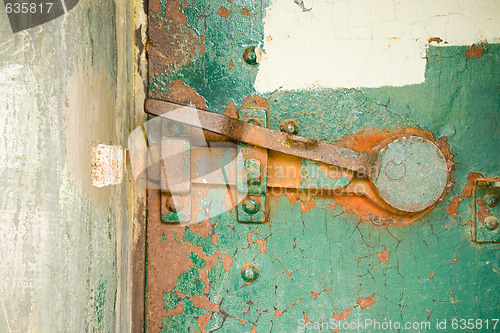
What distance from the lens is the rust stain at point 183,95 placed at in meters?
1.05

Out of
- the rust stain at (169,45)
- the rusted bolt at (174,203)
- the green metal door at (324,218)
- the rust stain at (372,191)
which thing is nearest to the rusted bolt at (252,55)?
the green metal door at (324,218)

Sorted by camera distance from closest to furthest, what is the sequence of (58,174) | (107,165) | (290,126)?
(58,174) → (107,165) → (290,126)

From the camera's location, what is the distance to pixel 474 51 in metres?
1.05

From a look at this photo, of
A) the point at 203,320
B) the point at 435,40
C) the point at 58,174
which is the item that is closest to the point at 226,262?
the point at 203,320

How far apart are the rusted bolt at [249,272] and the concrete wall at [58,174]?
1.10ft

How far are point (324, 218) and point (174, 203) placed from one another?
41 centimetres

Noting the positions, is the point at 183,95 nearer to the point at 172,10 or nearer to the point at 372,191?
the point at 172,10

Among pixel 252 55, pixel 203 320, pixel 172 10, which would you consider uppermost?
pixel 172 10

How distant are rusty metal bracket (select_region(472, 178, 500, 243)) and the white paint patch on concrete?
387 millimetres

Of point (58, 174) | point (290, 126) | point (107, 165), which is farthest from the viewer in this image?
point (290, 126)

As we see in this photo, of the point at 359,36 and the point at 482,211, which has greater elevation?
the point at 359,36

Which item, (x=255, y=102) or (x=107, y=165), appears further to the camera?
(x=255, y=102)

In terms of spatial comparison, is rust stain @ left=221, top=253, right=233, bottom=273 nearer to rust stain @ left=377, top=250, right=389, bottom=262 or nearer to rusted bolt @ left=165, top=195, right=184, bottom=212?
rusted bolt @ left=165, top=195, right=184, bottom=212

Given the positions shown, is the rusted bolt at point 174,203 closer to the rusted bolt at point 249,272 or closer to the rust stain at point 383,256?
the rusted bolt at point 249,272
